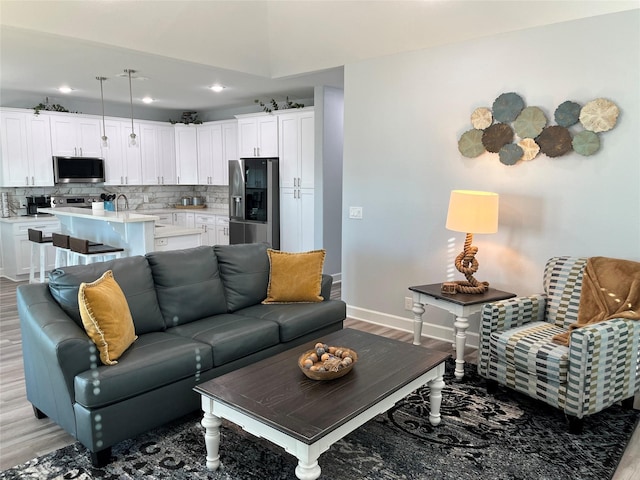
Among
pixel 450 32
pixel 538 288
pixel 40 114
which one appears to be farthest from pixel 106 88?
pixel 538 288

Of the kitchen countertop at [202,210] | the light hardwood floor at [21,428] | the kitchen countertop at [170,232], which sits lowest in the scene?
the light hardwood floor at [21,428]

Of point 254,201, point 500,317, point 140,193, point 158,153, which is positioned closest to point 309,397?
point 500,317

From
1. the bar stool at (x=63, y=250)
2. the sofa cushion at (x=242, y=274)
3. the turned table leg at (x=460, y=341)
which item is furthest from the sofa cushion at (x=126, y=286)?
the bar stool at (x=63, y=250)

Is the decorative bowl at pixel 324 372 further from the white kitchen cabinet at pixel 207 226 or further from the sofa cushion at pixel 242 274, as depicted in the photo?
→ the white kitchen cabinet at pixel 207 226

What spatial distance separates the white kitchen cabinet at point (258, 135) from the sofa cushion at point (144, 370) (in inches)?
162

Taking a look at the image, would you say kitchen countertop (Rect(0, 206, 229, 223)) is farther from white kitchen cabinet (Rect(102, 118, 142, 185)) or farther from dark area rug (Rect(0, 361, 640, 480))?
dark area rug (Rect(0, 361, 640, 480))

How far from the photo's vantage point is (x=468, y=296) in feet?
11.5

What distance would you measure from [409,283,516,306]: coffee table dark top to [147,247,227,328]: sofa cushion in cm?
154

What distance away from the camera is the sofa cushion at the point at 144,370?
2299 mm

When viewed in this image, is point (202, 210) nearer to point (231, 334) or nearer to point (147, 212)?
point (147, 212)

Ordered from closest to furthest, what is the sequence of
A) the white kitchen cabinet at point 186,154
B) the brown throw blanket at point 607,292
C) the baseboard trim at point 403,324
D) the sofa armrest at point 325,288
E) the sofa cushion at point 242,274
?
1. the brown throw blanket at point 607,292
2. the sofa cushion at point 242,274
3. the sofa armrest at point 325,288
4. the baseboard trim at point 403,324
5. the white kitchen cabinet at point 186,154

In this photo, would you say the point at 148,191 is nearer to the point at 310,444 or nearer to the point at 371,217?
the point at 371,217

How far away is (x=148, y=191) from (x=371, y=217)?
5087 mm

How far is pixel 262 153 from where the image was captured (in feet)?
22.1
